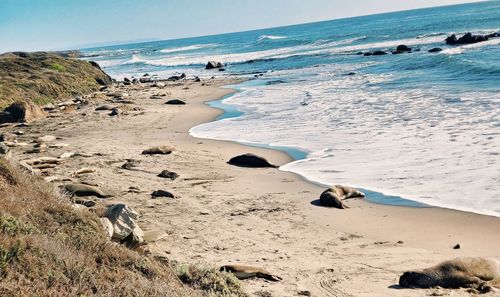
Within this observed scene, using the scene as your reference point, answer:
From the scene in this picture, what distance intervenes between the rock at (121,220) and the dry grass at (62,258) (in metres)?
0.68

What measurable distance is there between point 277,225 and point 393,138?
6053 millimetres

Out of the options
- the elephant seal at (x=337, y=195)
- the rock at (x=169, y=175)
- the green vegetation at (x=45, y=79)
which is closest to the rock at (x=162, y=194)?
the rock at (x=169, y=175)

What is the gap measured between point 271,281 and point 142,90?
26.2 meters

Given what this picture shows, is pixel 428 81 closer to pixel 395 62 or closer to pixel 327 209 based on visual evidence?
pixel 395 62

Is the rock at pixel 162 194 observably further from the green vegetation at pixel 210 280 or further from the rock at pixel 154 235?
the green vegetation at pixel 210 280

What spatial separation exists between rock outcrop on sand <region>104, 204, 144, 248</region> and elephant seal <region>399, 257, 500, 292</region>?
307cm

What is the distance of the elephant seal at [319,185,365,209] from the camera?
8.74 m

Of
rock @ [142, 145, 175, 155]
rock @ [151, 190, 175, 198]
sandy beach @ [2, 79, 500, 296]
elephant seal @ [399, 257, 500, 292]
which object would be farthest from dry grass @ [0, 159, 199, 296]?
rock @ [142, 145, 175, 155]

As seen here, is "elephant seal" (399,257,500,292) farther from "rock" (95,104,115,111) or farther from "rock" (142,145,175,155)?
"rock" (95,104,115,111)

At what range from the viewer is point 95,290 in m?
3.89

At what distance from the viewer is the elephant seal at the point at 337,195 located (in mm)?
8742

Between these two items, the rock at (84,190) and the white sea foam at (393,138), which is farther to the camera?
the white sea foam at (393,138)

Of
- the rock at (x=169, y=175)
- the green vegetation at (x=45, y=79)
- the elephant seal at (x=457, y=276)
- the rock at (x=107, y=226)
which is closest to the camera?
the elephant seal at (x=457, y=276)

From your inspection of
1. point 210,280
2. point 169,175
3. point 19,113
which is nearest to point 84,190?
point 169,175
